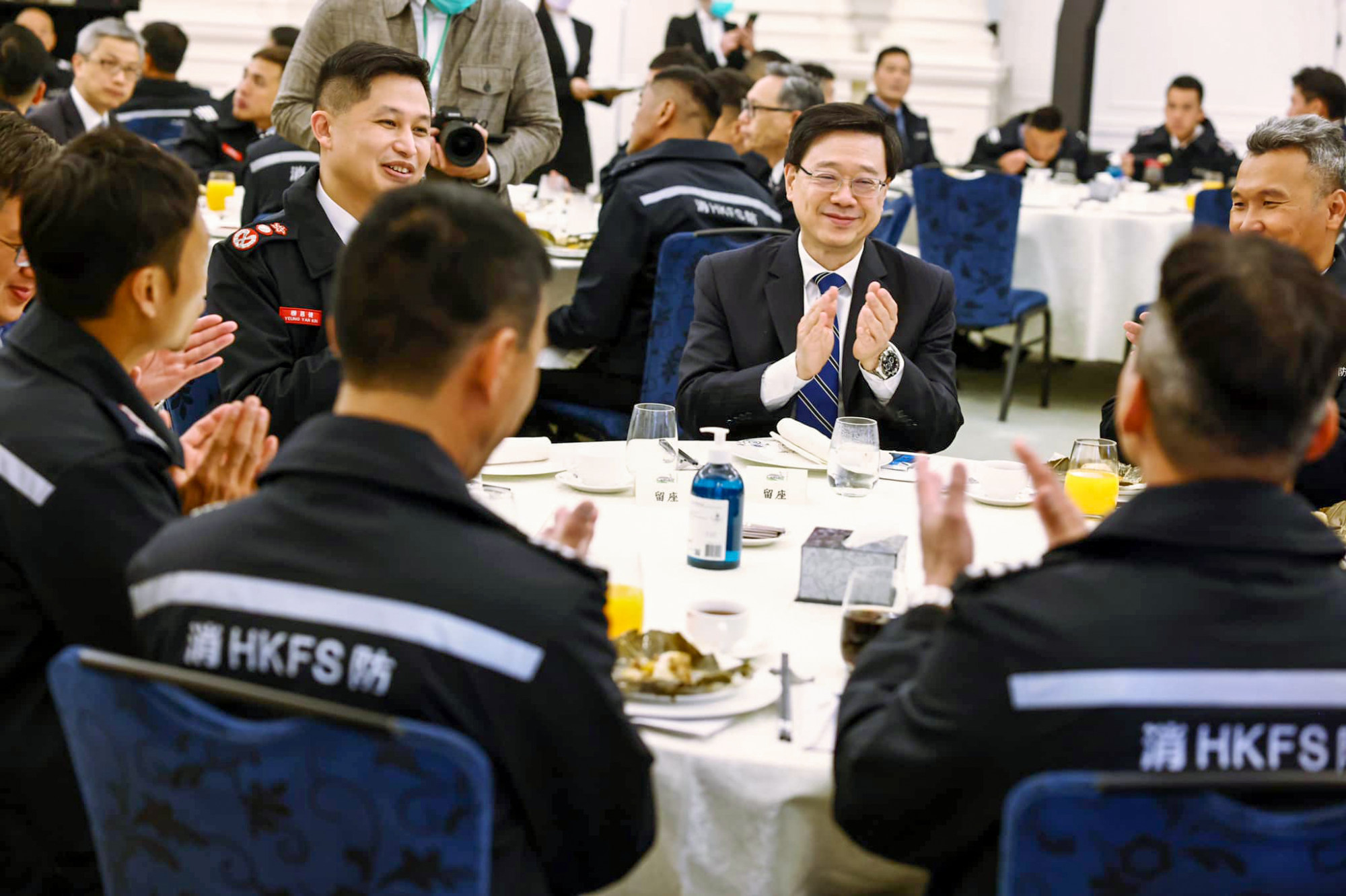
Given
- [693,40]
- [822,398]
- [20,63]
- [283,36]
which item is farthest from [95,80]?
[822,398]

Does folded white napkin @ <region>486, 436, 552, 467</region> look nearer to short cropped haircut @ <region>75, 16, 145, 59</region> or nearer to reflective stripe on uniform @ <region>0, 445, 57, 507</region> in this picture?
reflective stripe on uniform @ <region>0, 445, 57, 507</region>

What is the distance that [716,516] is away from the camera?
6.16 feet

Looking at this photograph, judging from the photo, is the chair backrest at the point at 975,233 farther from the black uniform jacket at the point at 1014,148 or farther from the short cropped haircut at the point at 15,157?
the short cropped haircut at the point at 15,157

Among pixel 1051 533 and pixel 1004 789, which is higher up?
pixel 1051 533

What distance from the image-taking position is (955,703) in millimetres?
1156

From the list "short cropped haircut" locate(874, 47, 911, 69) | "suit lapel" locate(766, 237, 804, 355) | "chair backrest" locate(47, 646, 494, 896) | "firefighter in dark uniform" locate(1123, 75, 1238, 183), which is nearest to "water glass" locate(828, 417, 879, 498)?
"suit lapel" locate(766, 237, 804, 355)

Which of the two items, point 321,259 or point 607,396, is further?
point 607,396

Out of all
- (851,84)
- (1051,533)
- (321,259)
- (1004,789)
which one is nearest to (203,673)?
(1004,789)

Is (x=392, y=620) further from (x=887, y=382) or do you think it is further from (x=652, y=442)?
(x=887, y=382)

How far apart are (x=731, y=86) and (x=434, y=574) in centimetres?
495

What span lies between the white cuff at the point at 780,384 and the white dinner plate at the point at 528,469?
54 cm

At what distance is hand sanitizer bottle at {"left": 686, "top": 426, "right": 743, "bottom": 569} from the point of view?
74.0 inches

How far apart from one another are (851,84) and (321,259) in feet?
24.5

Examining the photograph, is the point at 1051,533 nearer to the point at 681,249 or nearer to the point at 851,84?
the point at 681,249
